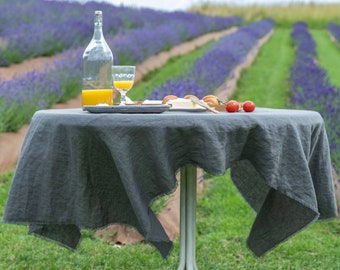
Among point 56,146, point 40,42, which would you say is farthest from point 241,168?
point 40,42

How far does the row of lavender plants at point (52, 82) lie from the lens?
25.5 ft

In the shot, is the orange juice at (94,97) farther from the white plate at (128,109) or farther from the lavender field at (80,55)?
the lavender field at (80,55)

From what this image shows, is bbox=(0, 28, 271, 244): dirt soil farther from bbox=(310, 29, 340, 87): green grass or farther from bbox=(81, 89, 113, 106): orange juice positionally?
bbox=(310, 29, 340, 87): green grass

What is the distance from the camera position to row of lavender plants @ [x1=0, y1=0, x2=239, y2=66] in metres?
11.9

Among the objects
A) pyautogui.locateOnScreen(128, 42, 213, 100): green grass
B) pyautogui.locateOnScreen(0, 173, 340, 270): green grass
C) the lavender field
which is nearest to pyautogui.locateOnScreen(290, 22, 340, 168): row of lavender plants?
the lavender field

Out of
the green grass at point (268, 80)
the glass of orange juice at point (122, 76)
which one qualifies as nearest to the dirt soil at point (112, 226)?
the green grass at point (268, 80)

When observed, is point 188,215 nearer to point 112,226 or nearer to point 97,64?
point 97,64

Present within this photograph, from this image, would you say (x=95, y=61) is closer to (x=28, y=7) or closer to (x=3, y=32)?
(x=3, y=32)

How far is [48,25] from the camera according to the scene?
45.5 ft

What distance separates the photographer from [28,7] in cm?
1609

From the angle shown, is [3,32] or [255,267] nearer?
[255,267]

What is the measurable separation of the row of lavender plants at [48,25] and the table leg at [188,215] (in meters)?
7.52

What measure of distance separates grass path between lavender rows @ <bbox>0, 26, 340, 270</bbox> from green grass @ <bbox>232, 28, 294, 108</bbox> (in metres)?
5.03

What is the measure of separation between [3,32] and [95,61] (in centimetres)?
898
